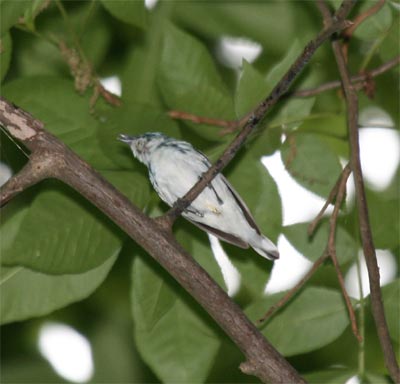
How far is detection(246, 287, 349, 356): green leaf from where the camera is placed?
260 centimetres

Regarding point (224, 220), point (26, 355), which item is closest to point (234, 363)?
point (26, 355)

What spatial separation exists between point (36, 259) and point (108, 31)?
48.0 inches

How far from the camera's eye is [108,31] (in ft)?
11.4

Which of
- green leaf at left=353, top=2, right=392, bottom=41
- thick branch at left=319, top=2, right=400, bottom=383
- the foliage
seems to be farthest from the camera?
green leaf at left=353, top=2, right=392, bottom=41

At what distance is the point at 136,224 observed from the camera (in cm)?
224

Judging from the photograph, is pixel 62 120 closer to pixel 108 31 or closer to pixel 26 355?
pixel 108 31

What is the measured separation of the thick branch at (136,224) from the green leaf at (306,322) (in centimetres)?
35

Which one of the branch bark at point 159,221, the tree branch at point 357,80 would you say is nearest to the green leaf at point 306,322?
the branch bark at point 159,221

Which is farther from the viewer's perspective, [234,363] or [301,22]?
[234,363]

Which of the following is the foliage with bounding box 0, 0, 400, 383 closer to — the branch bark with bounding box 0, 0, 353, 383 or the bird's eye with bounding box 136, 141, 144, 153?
the bird's eye with bounding box 136, 141, 144, 153

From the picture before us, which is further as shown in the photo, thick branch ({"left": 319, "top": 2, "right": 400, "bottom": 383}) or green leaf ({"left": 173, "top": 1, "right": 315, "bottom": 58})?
green leaf ({"left": 173, "top": 1, "right": 315, "bottom": 58})

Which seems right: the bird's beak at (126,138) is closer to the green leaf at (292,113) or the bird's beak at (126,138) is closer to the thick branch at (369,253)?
the green leaf at (292,113)

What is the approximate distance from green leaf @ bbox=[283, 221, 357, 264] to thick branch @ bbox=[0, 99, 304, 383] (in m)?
0.45

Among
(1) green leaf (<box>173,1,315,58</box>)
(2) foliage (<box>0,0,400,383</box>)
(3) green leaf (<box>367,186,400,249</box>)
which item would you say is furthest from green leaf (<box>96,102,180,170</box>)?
(1) green leaf (<box>173,1,315,58</box>)
